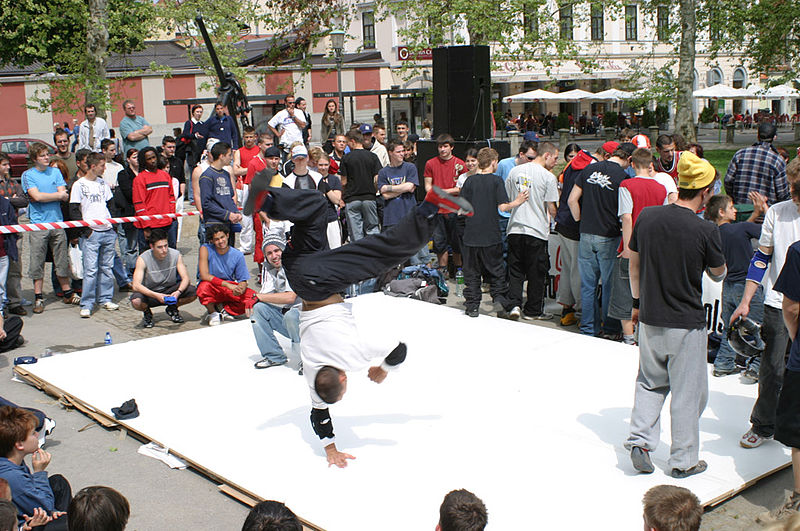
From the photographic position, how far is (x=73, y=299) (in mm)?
10008

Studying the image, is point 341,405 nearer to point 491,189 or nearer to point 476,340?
point 476,340

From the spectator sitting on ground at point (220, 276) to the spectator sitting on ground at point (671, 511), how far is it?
6.42m

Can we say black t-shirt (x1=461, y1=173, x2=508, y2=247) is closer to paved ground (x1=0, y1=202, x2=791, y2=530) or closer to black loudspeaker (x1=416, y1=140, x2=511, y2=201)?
black loudspeaker (x1=416, y1=140, x2=511, y2=201)

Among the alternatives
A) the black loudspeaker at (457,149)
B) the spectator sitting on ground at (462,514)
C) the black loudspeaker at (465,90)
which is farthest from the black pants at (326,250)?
the black loudspeaker at (465,90)

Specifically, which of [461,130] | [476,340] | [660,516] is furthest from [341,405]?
[461,130]

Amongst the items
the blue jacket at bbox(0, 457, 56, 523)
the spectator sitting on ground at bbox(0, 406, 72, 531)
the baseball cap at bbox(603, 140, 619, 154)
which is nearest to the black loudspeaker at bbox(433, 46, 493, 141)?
the baseball cap at bbox(603, 140, 619, 154)

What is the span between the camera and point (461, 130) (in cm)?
1162

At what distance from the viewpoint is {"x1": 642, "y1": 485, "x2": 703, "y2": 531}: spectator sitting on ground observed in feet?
9.71

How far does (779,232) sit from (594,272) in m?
2.90

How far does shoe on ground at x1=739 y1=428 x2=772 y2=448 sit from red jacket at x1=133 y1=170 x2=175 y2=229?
7.34 metres

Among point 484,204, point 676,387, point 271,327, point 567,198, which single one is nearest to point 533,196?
point 567,198

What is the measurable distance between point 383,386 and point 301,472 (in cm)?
163

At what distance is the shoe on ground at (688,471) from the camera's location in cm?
472

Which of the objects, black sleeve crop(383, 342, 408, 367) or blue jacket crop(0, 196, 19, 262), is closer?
black sleeve crop(383, 342, 408, 367)
